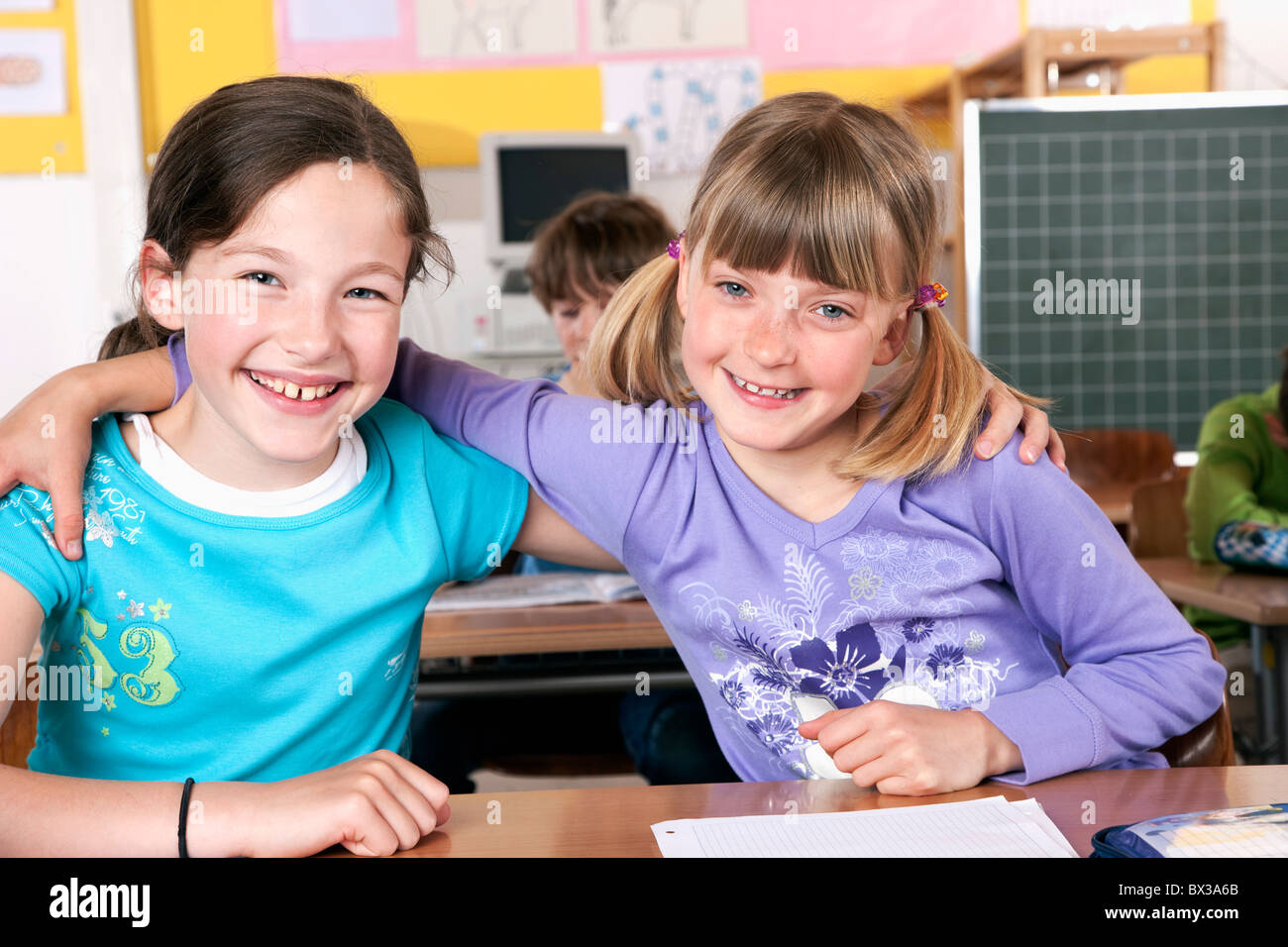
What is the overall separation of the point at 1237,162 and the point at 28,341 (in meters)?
4.10

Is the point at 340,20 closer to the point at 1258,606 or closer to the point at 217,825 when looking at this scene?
the point at 1258,606

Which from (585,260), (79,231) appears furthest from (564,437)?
(79,231)

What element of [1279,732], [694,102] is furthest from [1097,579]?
[694,102]

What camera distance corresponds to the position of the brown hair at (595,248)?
245 centimetres

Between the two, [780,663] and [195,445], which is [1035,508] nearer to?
[780,663]

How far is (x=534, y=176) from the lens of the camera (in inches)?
145

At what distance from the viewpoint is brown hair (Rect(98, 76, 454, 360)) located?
0.96 metres

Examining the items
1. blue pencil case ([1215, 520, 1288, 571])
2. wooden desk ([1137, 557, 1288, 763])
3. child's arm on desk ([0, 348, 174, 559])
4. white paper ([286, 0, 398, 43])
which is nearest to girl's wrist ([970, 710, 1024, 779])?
child's arm on desk ([0, 348, 174, 559])

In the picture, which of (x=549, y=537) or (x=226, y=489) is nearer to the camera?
(x=226, y=489)

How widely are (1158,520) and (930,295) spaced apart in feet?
5.45

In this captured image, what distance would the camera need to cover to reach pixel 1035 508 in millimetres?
1007

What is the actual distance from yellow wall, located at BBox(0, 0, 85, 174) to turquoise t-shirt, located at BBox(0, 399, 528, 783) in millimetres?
3597

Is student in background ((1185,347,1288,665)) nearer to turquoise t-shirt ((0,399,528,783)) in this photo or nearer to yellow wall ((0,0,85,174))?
turquoise t-shirt ((0,399,528,783))

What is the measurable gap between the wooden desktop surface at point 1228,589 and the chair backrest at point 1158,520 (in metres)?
0.22
